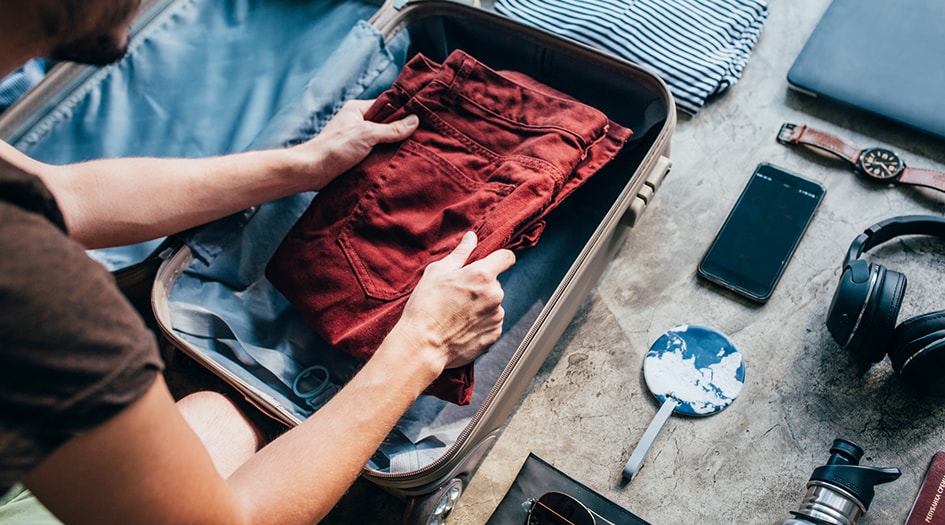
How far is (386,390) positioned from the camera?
709 millimetres

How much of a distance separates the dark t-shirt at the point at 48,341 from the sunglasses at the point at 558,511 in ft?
1.77

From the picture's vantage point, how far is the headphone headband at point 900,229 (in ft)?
3.12

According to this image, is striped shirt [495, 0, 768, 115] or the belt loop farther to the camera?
striped shirt [495, 0, 768, 115]

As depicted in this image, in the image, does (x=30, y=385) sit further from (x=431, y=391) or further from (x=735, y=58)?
(x=735, y=58)

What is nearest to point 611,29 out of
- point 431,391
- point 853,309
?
point 853,309

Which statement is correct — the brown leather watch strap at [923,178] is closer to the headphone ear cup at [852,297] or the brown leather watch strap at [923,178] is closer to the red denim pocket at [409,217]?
the headphone ear cup at [852,297]

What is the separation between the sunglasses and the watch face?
697mm

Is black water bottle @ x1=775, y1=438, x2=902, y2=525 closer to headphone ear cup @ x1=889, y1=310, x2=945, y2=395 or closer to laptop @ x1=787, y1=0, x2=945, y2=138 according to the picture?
headphone ear cup @ x1=889, y1=310, x2=945, y2=395

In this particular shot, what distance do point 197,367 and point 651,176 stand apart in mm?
706

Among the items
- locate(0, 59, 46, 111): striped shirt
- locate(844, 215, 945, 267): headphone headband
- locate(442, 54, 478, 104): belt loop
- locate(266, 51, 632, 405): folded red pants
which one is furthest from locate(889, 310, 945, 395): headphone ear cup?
locate(0, 59, 46, 111): striped shirt

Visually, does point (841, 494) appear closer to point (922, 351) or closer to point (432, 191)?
point (922, 351)

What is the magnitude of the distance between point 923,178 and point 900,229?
0.52 ft

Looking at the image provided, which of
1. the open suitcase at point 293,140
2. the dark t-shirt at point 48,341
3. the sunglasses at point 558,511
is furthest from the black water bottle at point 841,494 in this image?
the dark t-shirt at point 48,341

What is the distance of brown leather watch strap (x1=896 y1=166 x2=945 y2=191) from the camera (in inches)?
42.0
